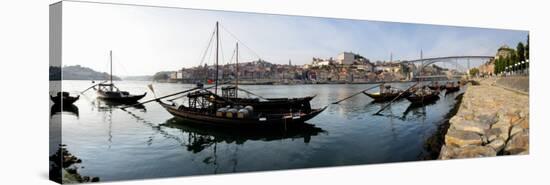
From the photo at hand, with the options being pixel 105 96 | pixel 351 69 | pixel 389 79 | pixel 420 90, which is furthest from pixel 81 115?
pixel 420 90

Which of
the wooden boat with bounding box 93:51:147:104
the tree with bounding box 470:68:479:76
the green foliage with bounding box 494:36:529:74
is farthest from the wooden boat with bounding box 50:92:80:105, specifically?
the green foliage with bounding box 494:36:529:74

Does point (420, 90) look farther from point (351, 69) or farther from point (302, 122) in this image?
point (302, 122)

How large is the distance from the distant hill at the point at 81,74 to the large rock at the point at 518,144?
6.24 meters

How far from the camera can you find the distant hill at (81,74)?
5.96 meters

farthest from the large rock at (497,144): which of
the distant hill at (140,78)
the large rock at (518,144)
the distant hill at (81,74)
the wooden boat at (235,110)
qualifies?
the distant hill at (81,74)

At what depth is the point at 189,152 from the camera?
21.9ft

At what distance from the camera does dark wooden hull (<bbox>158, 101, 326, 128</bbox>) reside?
6910 mm

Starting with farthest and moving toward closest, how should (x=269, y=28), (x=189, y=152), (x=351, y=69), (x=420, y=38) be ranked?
(x=420, y=38)
(x=351, y=69)
(x=269, y=28)
(x=189, y=152)

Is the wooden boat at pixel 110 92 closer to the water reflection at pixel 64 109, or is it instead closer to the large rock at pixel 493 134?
the water reflection at pixel 64 109

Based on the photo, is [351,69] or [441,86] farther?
[441,86]

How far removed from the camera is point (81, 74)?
6070 millimetres

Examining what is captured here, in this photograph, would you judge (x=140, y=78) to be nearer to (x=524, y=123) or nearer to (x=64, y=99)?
(x=64, y=99)

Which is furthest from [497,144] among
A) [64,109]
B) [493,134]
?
[64,109]

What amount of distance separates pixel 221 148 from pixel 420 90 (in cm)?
339
